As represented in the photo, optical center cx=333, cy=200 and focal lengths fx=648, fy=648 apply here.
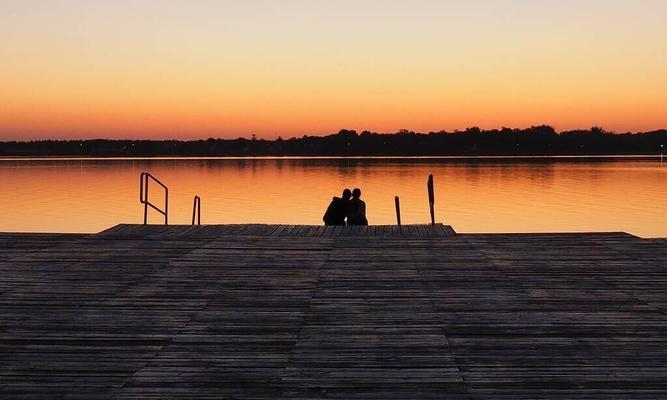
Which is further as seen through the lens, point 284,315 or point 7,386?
point 284,315

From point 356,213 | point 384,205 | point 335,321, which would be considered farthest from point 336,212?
point 384,205

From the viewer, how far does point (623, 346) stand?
5453mm

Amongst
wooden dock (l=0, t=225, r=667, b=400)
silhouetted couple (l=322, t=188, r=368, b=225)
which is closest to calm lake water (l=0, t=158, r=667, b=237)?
silhouetted couple (l=322, t=188, r=368, b=225)

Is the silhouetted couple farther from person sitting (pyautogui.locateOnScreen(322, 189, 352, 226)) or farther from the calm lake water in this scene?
the calm lake water

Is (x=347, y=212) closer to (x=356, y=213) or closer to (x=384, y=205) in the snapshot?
(x=356, y=213)

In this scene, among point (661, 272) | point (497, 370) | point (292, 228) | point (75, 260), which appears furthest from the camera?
point (292, 228)

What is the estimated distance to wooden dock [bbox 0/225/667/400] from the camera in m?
4.68

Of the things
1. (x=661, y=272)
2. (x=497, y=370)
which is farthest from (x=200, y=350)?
(x=661, y=272)

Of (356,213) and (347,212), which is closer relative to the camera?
(356,213)

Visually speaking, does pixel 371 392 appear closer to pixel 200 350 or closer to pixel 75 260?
pixel 200 350

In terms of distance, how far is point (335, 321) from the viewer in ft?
20.6

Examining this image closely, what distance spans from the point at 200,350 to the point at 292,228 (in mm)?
7901

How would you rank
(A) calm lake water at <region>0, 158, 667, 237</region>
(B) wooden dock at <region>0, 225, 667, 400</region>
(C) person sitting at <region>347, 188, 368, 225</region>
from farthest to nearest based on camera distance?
(A) calm lake water at <region>0, 158, 667, 237</region>
(C) person sitting at <region>347, 188, 368, 225</region>
(B) wooden dock at <region>0, 225, 667, 400</region>

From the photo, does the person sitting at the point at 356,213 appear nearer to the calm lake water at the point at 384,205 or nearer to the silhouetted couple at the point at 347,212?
the silhouetted couple at the point at 347,212
